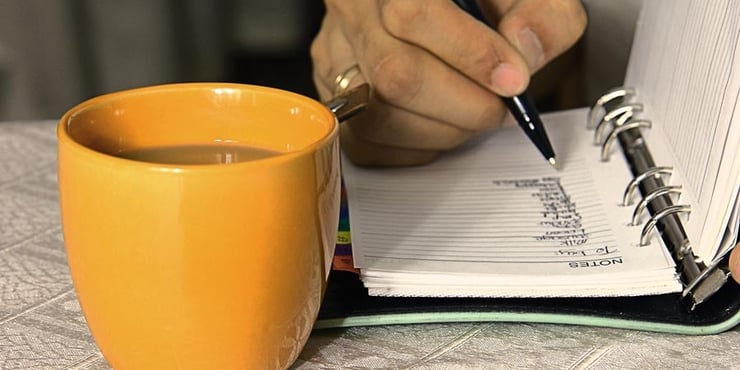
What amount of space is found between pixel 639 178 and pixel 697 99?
6 centimetres

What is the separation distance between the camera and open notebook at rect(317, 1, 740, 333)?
50 centimetres

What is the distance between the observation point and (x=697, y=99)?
0.57 m

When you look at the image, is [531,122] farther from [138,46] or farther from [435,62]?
[138,46]

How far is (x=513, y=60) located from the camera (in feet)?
2.13

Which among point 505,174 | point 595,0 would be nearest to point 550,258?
point 505,174

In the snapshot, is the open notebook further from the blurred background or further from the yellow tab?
the blurred background

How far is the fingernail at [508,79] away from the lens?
65cm

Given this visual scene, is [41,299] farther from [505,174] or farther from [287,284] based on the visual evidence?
[505,174]

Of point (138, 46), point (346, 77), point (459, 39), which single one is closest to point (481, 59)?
point (459, 39)

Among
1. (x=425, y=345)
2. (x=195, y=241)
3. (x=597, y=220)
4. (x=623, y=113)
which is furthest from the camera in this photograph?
(x=623, y=113)

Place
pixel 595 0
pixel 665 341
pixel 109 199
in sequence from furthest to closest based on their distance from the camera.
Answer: pixel 595 0 < pixel 665 341 < pixel 109 199

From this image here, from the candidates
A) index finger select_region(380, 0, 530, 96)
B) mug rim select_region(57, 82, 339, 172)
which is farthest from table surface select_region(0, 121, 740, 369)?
index finger select_region(380, 0, 530, 96)

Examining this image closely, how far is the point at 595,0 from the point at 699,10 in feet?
1.40

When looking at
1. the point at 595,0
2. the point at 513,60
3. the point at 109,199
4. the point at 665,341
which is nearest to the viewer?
the point at 109,199
